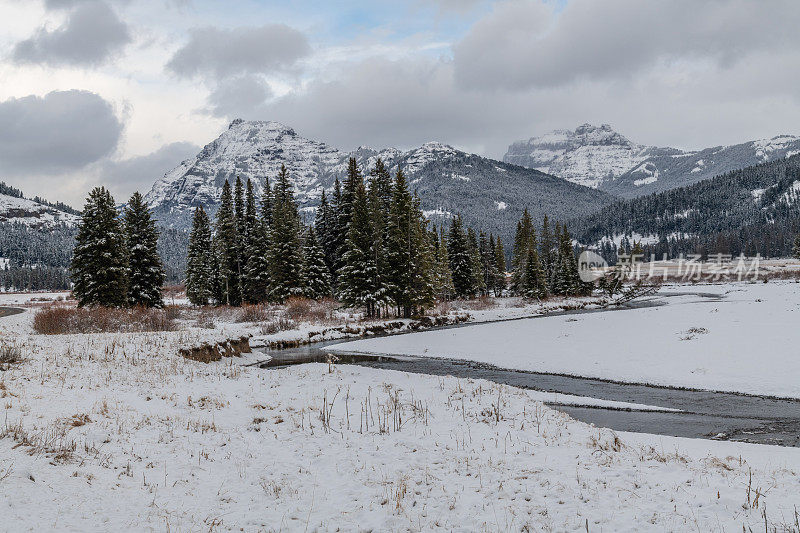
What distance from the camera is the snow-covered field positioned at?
6309mm

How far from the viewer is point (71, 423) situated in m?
9.09

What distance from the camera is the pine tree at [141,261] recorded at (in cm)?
4050

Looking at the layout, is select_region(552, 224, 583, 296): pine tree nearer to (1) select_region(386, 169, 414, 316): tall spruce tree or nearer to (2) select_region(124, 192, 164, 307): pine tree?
(1) select_region(386, 169, 414, 316): tall spruce tree

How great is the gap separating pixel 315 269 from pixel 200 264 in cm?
1857

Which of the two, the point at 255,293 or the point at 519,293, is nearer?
the point at 255,293

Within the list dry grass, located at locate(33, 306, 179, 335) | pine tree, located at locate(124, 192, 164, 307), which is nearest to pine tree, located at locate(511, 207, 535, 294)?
pine tree, located at locate(124, 192, 164, 307)

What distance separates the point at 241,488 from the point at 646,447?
809 cm

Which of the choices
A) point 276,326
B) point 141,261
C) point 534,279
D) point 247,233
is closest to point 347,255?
point 276,326

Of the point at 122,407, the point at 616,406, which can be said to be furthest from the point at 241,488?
the point at 616,406

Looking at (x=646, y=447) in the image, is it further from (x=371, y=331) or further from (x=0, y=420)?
(x=371, y=331)

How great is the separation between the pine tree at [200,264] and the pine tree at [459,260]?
3152 cm

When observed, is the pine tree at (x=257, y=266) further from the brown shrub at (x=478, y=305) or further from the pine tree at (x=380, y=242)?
the brown shrub at (x=478, y=305)

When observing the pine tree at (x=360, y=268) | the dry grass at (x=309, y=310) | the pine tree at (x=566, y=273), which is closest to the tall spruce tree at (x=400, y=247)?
the pine tree at (x=360, y=268)

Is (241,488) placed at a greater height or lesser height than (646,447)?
greater
